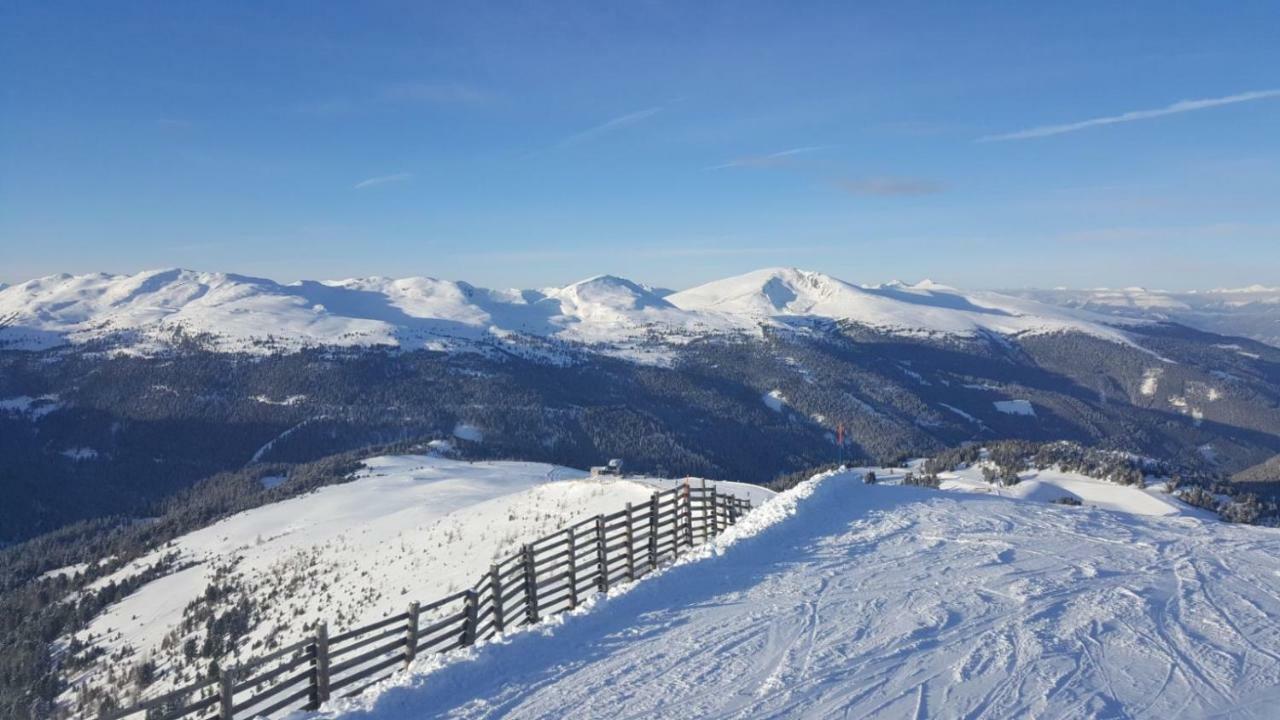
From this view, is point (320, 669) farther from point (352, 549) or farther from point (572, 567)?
point (352, 549)

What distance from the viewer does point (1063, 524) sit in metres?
22.7

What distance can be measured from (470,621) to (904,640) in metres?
8.08

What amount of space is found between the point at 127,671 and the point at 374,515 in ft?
83.2

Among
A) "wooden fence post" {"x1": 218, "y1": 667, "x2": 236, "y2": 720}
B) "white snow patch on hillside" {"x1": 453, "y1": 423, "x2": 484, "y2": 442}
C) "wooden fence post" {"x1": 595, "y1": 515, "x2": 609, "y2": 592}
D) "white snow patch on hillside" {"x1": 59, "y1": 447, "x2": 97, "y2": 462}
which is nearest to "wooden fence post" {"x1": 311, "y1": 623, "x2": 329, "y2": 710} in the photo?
"wooden fence post" {"x1": 218, "y1": 667, "x2": 236, "y2": 720}

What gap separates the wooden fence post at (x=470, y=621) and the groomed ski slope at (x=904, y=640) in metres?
1.96

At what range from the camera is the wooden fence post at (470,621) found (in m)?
14.5

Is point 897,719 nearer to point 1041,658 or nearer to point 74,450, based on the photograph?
point 1041,658

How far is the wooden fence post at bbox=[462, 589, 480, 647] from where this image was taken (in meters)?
14.5

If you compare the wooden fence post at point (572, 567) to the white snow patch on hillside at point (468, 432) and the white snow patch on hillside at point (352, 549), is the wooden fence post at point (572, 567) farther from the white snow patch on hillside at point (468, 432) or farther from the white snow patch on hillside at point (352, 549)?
the white snow patch on hillside at point (468, 432)

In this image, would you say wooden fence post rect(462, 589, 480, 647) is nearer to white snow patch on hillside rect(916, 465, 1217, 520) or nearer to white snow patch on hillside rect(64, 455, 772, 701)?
white snow patch on hillside rect(64, 455, 772, 701)

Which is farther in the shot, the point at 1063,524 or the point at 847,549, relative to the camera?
the point at 1063,524

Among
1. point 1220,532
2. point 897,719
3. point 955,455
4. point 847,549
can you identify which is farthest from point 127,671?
point 955,455

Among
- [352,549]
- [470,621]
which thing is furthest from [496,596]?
[352,549]

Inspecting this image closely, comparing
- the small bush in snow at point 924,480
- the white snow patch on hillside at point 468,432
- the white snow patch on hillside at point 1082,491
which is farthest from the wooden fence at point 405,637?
the white snow patch on hillside at point 468,432
